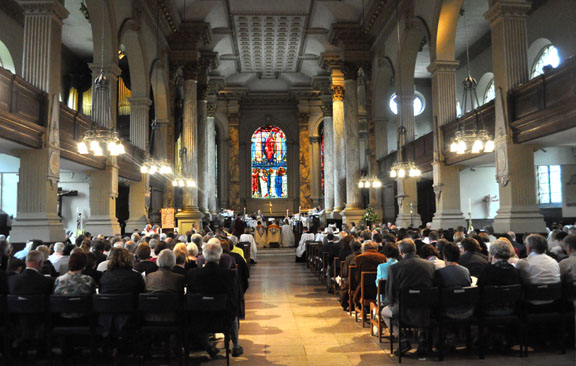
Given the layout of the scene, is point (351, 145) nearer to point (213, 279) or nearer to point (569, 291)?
point (569, 291)

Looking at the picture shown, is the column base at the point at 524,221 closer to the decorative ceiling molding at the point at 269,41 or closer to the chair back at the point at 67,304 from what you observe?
the chair back at the point at 67,304

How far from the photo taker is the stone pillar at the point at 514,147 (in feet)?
34.8

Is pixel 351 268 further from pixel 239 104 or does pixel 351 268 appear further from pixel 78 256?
pixel 239 104

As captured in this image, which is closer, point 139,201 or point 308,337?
point 308,337

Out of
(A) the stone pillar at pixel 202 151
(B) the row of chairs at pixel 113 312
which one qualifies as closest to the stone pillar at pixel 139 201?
(A) the stone pillar at pixel 202 151

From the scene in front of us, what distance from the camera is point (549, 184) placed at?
18875 mm

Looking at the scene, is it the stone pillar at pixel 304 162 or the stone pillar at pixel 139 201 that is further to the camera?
the stone pillar at pixel 304 162

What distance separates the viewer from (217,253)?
570cm

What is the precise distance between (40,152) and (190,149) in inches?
420

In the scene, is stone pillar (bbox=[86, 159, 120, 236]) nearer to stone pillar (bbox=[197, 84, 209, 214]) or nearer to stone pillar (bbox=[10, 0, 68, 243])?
stone pillar (bbox=[10, 0, 68, 243])

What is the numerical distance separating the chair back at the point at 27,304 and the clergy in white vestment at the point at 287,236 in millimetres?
19454

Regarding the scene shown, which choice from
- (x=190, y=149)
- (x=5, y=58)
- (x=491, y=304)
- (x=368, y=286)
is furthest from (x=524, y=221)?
(x=5, y=58)

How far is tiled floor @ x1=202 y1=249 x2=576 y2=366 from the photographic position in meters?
5.55

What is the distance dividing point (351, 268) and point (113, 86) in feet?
29.6
